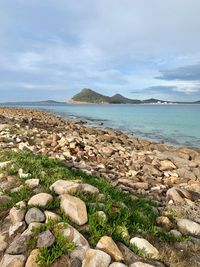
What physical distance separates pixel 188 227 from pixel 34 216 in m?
2.95

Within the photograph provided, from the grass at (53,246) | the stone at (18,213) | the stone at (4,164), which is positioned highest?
the stone at (4,164)

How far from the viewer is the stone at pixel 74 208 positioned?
577cm

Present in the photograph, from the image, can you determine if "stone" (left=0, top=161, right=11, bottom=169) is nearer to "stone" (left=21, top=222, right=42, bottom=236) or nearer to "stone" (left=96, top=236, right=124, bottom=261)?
"stone" (left=21, top=222, right=42, bottom=236)

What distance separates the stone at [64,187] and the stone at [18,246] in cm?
152

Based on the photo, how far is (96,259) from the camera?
4898 mm

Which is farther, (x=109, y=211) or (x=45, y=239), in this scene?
(x=109, y=211)

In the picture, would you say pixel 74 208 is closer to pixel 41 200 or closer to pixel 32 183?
pixel 41 200

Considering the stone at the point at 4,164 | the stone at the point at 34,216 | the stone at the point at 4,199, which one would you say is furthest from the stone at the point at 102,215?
the stone at the point at 4,164

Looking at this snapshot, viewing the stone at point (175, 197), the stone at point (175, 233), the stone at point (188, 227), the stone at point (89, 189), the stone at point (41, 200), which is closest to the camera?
the stone at point (41, 200)

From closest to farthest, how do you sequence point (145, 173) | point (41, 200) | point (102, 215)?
point (102, 215) < point (41, 200) < point (145, 173)

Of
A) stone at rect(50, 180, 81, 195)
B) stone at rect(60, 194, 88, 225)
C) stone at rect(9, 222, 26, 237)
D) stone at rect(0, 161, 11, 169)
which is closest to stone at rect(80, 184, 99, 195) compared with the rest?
stone at rect(50, 180, 81, 195)

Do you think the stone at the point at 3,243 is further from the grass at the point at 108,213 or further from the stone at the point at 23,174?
the stone at the point at 23,174

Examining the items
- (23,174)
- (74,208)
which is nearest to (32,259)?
(74,208)

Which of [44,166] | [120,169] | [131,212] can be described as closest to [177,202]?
[131,212]
